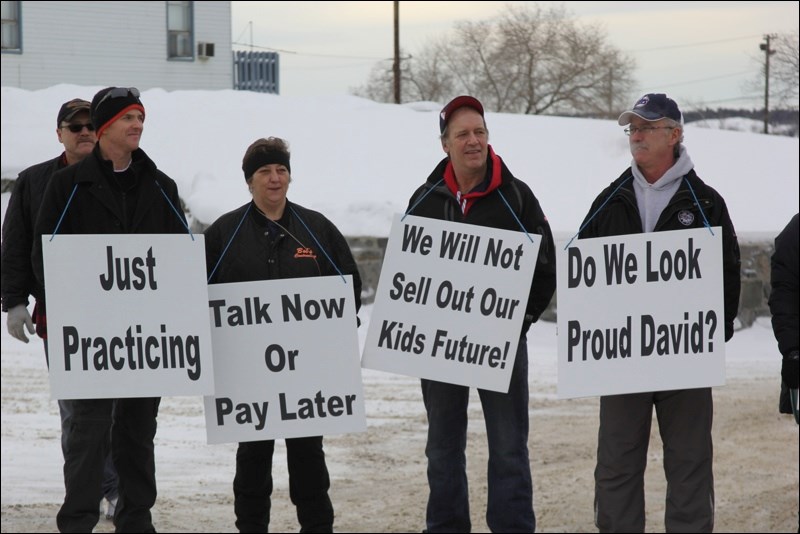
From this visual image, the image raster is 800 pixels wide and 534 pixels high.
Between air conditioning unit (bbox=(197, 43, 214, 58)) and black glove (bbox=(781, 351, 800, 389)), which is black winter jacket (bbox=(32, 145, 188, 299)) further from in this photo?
air conditioning unit (bbox=(197, 43, 214, 58))

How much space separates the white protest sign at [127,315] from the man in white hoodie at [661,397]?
5.90 feet

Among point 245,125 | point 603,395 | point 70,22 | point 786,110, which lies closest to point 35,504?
point 603,395

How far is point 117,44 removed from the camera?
2694cm

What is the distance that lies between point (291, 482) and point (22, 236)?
1.72 m

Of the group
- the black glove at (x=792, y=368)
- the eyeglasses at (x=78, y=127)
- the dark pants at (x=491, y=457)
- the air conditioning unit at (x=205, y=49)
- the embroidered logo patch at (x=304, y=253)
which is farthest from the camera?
the air conditioning unit at (x=205, y=49)

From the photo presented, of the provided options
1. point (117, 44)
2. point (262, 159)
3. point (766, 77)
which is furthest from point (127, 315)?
point (766, 77)

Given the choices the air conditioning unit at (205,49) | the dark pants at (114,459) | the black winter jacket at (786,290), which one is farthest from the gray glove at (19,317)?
the air conditioning unit at (205,49)

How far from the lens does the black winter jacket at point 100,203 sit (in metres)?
5.14

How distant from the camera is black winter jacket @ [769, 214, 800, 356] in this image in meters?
4.86

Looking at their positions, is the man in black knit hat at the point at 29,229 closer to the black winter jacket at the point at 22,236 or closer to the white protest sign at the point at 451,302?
the black winter jacket at the point at 22,236

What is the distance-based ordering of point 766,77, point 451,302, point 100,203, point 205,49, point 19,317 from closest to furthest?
1. point 100,203
2. point 451,302
3. point 19,317
4. point 205,49
5. point 766,77

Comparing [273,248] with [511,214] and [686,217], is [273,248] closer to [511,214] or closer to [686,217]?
[511,214]

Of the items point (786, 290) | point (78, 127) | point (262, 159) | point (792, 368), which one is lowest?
point (792, 368)

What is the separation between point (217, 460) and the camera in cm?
1098
